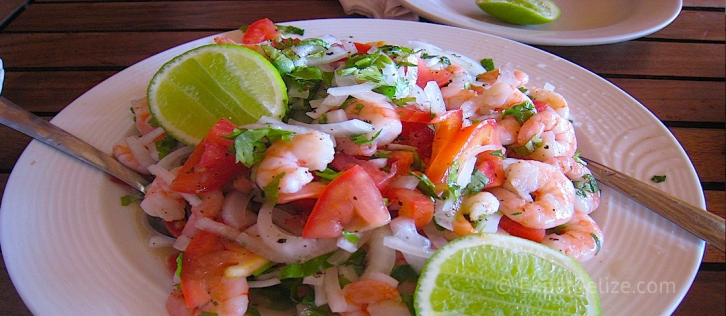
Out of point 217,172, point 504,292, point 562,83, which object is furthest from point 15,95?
point 562,83

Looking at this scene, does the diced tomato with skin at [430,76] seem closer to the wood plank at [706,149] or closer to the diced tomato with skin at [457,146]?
the diced tomato with skin at [457,146]

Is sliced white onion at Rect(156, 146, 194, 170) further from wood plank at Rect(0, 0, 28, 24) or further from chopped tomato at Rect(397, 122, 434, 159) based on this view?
wood plank at Rect(0, 0, 28, 24)

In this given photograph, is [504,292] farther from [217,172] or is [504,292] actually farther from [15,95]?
[15,95]

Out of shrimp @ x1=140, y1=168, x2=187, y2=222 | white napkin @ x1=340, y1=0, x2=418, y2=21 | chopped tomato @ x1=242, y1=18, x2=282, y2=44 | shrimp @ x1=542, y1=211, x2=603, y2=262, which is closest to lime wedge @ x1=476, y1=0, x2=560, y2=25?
white napkin @ x1=340, y1=0, x2=418, y2=21

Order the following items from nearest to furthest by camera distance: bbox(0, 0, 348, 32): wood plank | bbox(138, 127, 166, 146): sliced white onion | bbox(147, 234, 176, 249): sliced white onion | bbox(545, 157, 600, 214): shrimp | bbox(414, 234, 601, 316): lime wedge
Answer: bbox(414, 234, 601, 316): lime wedge
bbox(147, 234, 176, 249): sliced white onion
bbox(545, 157, 600, 214): shrimp
bbox(138, 127, 166, 146): sliced white onion
bbox(0, 0, 348, 32): wood plank

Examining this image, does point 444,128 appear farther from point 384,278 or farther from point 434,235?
point 384,278

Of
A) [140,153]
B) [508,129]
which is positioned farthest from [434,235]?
[140,153]
